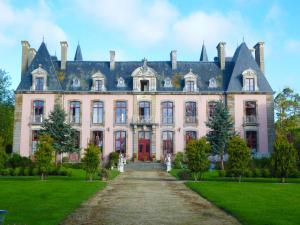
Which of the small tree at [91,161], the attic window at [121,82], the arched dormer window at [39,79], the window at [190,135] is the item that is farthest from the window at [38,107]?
the small tree at [91,161]

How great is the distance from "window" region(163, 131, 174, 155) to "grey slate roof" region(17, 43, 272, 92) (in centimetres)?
411

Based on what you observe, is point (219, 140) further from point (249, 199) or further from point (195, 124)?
point (249, 199)

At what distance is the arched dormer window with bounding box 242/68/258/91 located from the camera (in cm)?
3688

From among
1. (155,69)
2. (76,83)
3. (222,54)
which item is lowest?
(76,83)

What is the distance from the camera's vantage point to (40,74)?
36.9m

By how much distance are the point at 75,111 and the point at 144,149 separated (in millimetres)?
7428

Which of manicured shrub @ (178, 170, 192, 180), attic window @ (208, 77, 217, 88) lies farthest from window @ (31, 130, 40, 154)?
manicured shrub @ (178, 170, 192, 180)

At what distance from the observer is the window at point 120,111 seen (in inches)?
1459

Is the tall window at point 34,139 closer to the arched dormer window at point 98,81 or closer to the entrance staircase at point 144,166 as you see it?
the arched dormer window at point 98,81

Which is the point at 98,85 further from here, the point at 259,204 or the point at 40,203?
the point at 259,204

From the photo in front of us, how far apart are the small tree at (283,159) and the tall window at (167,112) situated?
1631cm

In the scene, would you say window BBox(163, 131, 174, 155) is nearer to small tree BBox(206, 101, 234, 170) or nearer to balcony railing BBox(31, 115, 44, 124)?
small tree BBox(206, 101, 234, 170)

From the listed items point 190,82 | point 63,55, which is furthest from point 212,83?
point 63,55

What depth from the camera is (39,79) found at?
122 feet
